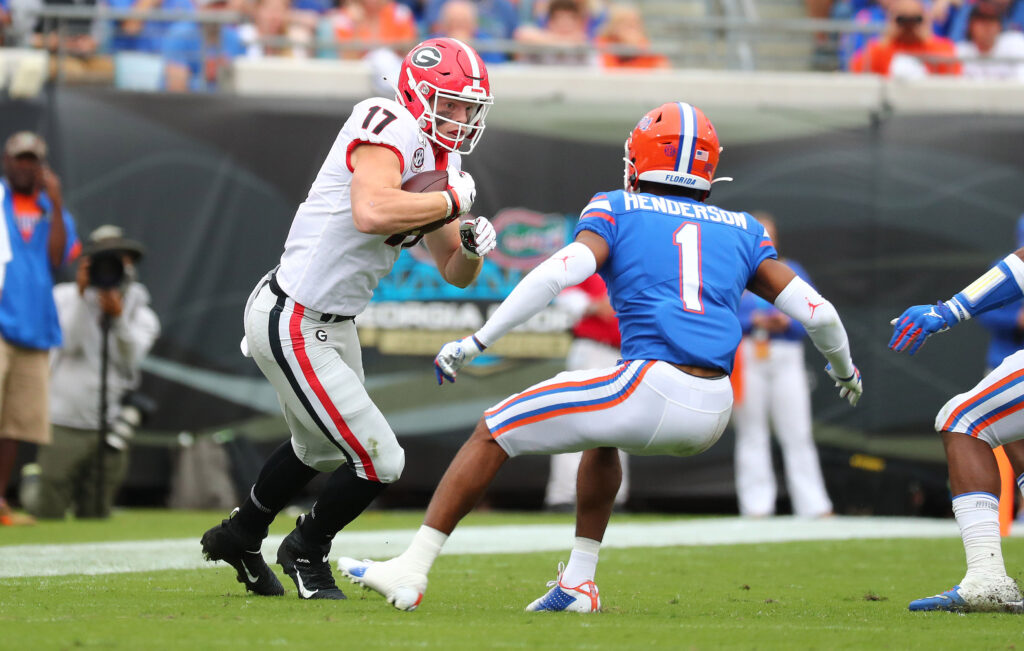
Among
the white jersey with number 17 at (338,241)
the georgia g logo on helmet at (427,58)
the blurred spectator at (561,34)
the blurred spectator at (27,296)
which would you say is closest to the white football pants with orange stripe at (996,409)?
the white jersey with number 17 at (338,241)

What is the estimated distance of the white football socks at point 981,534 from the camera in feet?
15.9

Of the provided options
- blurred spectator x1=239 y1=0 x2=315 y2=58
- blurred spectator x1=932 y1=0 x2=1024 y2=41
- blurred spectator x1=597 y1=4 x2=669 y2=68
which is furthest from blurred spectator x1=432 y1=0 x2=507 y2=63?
blurred spectator x1=932 y1=0 x2=1024 y2=41

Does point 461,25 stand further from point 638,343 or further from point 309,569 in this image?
point 638,343

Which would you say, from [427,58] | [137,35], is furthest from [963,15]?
[427,58]

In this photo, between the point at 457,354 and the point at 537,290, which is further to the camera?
the point at 537,290

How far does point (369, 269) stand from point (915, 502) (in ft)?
23.3

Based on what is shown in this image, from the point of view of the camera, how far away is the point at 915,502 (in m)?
10.8

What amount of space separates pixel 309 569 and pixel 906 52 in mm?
8465

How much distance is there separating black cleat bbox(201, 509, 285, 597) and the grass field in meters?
0.11

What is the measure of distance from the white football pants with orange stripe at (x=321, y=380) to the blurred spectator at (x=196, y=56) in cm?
663

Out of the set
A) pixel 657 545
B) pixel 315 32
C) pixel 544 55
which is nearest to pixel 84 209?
pixel 315 32

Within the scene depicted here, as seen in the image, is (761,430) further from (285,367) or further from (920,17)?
(285,367)

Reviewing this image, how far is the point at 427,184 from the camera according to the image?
4.82 metres

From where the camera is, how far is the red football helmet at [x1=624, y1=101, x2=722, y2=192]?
16.1 ft
